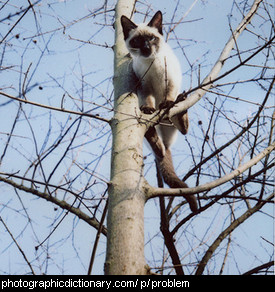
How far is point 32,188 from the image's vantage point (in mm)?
2998

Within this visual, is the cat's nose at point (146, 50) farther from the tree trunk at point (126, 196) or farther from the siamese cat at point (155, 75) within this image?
the tree trunk at point (126, 196)

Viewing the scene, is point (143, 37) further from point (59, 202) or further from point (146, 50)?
point (59, 202)

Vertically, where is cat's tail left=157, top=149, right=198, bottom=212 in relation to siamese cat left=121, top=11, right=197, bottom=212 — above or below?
below

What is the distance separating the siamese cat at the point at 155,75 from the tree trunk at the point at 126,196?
1.82ft

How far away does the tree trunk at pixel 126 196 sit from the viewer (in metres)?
2.35

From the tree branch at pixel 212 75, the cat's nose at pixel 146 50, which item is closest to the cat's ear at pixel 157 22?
the cat's nose at pixel 146 50

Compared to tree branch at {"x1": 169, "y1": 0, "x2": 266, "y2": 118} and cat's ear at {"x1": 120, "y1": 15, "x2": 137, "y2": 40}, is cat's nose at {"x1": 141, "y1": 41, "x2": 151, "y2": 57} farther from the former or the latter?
tree branch at {"x1": 169, "y1": 0, "x2": 266, "y2": 118}

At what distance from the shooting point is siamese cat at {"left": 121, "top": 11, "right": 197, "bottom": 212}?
3971 millimetres

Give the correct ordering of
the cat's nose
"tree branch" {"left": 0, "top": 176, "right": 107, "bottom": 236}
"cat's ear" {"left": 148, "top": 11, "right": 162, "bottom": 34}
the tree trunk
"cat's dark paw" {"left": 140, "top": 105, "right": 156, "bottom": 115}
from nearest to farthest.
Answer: the tree trunk → "tree branch" {"left": 0, "top": 176, "right": 107, "bottom": 236} → "cat's dark paw" {"left": 140, "top": 105, "right": 156, "bottom": 115} → the cat's nose → "cat's ear" {"left": 148, "top": 11, "right": 162, "bottom": 34}

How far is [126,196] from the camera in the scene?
103 inches

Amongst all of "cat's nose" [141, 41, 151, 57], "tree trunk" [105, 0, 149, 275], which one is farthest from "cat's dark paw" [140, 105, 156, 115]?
"cat's nose" [141, 41, 151, 57]

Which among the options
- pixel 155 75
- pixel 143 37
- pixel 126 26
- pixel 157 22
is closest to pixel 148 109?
pixel 155 75
